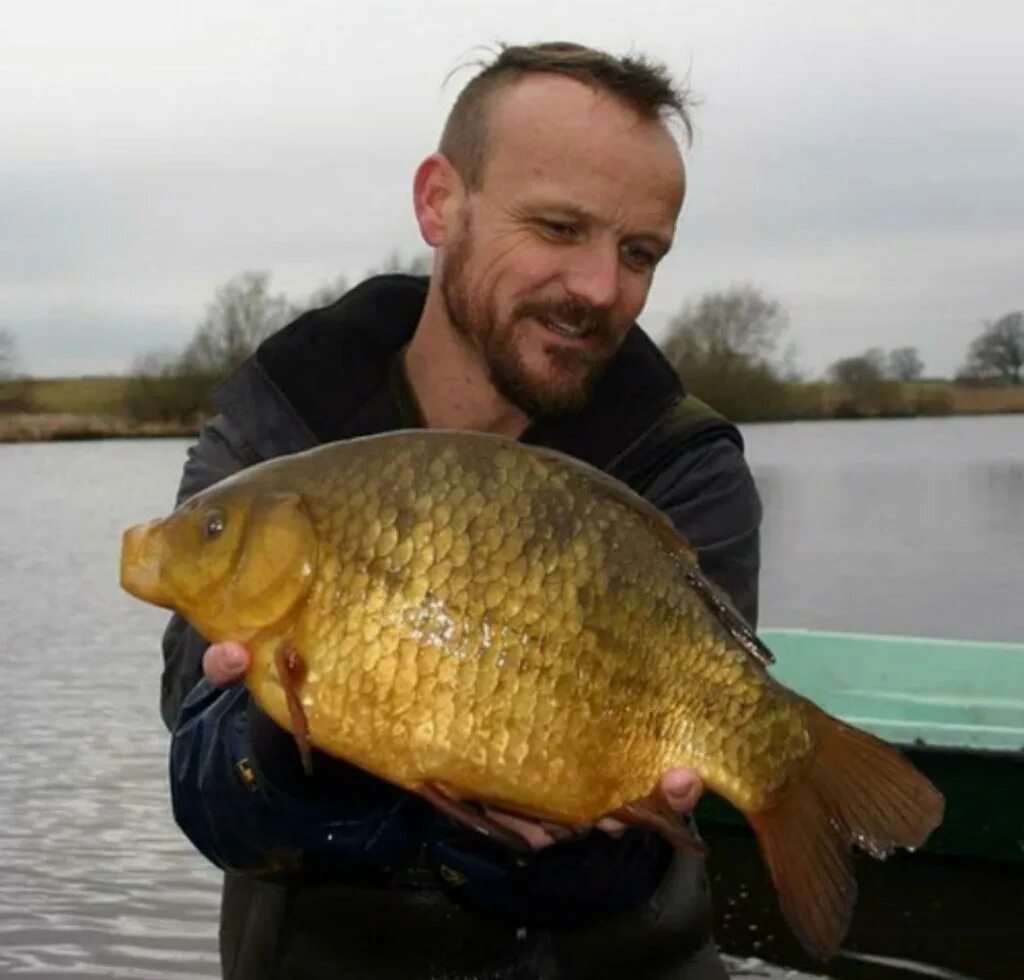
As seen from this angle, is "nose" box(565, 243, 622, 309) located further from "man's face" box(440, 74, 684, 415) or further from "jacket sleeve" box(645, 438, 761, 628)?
"jacket sleeve" box(645, 438, 761, 628)

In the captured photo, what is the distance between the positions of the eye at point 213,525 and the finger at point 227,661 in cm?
15

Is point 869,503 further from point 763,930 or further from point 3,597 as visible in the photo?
point 763,930

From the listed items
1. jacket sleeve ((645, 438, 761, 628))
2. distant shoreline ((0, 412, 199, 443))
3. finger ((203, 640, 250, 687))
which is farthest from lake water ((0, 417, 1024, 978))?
distant shoreline ((0, 412, 199, 443))

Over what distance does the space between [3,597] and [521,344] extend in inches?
718

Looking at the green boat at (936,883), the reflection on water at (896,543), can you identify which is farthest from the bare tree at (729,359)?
the green boat at (936,883)

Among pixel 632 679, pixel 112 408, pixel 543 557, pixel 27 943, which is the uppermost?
pixel 543 557

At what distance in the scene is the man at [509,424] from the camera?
282 centimetres

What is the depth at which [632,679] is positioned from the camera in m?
2.40

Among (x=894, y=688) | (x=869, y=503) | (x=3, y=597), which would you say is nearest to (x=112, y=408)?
(x=869, y=503)

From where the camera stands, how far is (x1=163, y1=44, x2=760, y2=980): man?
2.82 m

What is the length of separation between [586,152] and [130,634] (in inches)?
571

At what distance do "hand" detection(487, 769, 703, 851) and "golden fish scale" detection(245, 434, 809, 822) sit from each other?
26 millimetres

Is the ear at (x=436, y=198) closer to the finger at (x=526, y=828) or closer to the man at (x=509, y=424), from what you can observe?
the man at (x=509, y=424)

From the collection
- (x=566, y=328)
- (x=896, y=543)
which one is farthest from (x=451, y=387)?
(x=896, y=543)
